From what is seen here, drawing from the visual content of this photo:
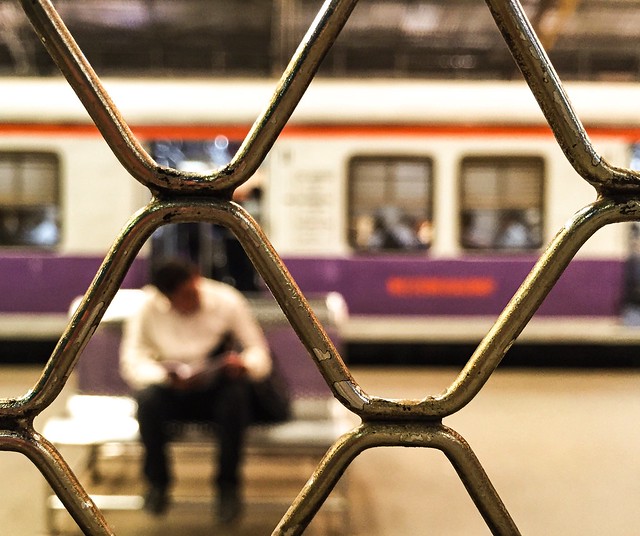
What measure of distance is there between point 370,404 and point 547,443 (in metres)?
4.14

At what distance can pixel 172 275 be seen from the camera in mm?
3053

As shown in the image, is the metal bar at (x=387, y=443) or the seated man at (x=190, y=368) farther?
the seated man at (x=190, y=368)

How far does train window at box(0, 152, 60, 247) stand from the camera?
5918 mm

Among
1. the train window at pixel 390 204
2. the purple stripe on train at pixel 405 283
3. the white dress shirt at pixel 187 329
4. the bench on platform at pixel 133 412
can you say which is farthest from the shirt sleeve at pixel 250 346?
the train window at pixel 390 204

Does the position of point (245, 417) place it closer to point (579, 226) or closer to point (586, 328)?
point (579, 226)

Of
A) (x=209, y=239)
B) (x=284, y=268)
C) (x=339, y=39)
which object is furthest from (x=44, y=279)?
(x=339, y=39)

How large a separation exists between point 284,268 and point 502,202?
220 inches

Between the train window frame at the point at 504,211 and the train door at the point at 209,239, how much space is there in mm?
1891

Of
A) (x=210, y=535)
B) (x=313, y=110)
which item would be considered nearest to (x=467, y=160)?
(x=313, y=110)

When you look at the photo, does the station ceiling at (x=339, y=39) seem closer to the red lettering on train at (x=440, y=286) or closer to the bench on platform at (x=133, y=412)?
the red lettering on train at (x=440, y=286)

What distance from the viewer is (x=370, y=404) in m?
0.71

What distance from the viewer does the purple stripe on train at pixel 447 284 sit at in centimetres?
605

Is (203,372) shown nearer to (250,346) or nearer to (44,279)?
(250,346)

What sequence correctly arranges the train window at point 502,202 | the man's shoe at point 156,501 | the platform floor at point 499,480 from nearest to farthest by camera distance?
the man's shoe at point 156,501 < the platform floor at point 499,480 < the train window at point 502,202
